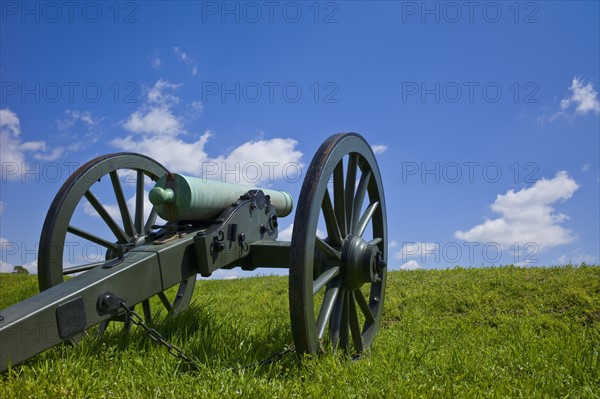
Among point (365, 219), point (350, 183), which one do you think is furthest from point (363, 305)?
point (350, 183)

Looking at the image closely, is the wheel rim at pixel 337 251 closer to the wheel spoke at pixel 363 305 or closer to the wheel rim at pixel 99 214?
the wheel spoke at pixel 363 305

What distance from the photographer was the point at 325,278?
4.07 metres

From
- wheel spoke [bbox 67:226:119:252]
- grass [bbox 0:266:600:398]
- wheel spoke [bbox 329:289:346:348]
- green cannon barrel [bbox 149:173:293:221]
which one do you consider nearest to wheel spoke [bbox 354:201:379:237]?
wheel spoke [bbox 329:289:346:348]

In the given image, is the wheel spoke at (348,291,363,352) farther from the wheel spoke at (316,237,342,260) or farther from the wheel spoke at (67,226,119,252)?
the wheel spoke at (67,226,119,252)

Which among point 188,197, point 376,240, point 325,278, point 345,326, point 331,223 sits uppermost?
point 188,197

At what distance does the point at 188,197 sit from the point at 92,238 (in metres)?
1.43

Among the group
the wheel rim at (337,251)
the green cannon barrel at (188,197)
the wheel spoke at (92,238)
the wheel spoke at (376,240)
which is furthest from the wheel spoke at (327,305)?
the wheel spoke at (92,238)

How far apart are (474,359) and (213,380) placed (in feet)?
6.71

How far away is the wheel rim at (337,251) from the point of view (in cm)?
363

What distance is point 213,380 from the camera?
364 cm

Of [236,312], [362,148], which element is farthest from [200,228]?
[236,312]

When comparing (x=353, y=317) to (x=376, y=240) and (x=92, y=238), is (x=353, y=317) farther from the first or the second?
(x=92, y=238)

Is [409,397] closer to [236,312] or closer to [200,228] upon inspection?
[200,228]

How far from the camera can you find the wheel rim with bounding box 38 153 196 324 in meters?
4.89
